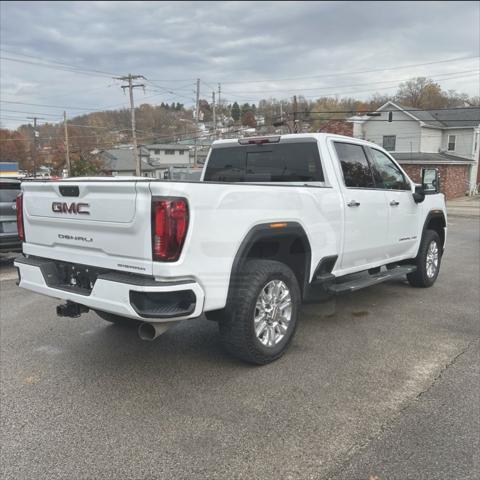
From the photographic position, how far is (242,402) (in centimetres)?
354

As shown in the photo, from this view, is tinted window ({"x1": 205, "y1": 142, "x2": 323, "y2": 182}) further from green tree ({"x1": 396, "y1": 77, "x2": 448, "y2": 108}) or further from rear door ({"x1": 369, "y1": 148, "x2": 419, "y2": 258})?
green tree ({"x1": 396, "y1": 77, "x2": 448, "y2": 108})

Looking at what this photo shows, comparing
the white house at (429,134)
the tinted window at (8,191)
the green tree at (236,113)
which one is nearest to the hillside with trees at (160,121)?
the green tree at (236,113)

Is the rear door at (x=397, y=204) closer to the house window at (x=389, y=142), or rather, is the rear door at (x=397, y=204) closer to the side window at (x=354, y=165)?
the side window at (x=354, y=165)

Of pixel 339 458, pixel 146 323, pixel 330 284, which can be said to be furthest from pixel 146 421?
pixel 330 284

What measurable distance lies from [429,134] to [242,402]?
37919mm

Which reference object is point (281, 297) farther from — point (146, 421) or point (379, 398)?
point (146, 421)

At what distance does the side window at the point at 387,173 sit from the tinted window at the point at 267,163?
3.71 feet

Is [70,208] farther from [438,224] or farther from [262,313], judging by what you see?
[438,224]

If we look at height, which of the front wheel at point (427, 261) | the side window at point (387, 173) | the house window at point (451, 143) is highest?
the house window at point (451, 143)

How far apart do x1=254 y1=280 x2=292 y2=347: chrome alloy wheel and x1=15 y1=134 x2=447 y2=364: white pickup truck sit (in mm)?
12

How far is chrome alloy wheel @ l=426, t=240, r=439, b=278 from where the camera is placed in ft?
23.1

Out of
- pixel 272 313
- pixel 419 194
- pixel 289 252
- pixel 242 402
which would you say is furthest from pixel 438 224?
pixel 242 402

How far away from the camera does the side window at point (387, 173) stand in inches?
228

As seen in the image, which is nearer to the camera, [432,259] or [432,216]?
[432,216]
